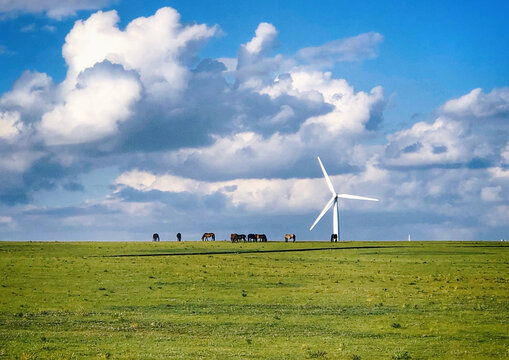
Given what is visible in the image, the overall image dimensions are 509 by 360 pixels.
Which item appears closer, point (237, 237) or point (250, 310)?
point (250, 310)

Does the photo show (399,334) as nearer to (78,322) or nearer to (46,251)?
(78,322)

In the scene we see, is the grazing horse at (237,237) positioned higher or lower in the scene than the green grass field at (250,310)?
higher

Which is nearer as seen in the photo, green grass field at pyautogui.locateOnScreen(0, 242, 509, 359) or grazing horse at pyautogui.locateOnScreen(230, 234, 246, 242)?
green grass field at pyautogui.locateOnScreen(0, 242, 509, 359)

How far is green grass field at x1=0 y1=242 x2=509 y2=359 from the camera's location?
29562mm

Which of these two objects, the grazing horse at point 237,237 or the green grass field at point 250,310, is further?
the grazing horse at point 237,237

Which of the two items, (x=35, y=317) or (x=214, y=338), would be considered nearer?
(x=214, y=338)

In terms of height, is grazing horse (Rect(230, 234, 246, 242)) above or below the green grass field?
above

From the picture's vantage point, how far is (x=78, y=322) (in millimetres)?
37375

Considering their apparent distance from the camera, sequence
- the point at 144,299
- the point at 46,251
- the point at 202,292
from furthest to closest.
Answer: the point at 46,251, the point at 202,292, the point at 144,299

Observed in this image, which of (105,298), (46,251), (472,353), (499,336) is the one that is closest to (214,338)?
(472,353)

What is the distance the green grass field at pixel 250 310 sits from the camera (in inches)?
1164

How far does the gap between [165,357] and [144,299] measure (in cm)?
2170

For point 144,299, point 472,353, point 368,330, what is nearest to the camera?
point 472,353

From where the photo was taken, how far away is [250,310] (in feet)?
139
